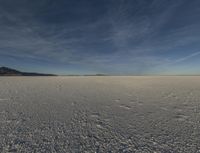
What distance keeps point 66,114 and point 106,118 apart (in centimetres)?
114

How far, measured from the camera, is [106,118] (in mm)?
3662

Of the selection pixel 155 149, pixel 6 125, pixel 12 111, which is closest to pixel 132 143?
pixel 155 149

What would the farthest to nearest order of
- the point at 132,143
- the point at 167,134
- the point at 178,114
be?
the point at 178,114
the point at 167,134
the point at 132,143

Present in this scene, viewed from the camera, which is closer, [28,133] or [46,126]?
[28,133]

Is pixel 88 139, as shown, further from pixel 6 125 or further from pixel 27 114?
pixel 27 114

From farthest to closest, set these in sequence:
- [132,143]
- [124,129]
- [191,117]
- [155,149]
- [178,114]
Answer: [178,114], [191,117], [124,129], [132,143], [155,149]

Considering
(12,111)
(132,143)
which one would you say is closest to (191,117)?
(132,143)

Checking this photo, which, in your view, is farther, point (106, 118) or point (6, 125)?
point (106, 118)

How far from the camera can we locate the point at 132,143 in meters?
2.35

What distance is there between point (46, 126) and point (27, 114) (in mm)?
1116

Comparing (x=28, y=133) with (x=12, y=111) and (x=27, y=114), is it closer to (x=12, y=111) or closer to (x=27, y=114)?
(x=27, y=114)

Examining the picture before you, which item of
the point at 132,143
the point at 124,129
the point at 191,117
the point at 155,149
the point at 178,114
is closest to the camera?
the point at 155,149

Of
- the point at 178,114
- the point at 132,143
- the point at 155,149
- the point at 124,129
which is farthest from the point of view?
the point at 178,114

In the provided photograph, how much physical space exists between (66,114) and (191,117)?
10.9ft
